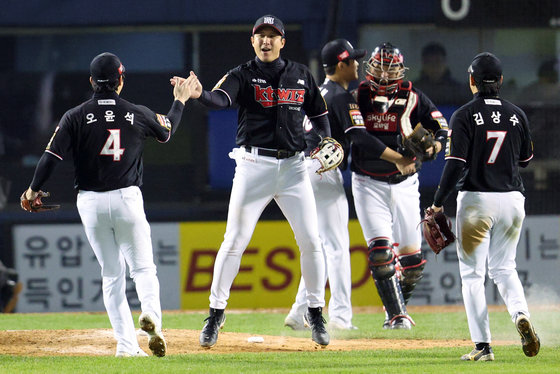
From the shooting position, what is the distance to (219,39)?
45.4ft

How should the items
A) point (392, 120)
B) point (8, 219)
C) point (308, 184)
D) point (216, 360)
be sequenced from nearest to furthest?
1. point (216, 360)
2. point (308, 184)
3. point (392, 120)
4. point (8, 219)

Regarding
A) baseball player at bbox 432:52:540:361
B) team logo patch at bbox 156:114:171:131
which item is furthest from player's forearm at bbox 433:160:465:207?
team logo patch at bbox 156:114:171:131

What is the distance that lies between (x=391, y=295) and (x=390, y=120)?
1.38 metres

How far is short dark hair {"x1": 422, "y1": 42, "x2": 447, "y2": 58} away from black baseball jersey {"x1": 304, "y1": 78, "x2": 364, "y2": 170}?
5.18 m

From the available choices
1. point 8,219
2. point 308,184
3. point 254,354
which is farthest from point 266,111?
point 8,219

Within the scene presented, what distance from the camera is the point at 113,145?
22.1 feet

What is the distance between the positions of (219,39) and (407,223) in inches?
227

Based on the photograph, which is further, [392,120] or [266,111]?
[392,120]

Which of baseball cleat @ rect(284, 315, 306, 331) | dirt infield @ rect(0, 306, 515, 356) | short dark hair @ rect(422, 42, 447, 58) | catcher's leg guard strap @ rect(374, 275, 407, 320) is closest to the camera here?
dirt infield @ rect(0, 306, 515, 356)

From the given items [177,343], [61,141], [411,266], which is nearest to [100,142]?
[61,141]

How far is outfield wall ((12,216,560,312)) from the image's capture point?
1281 centimetres

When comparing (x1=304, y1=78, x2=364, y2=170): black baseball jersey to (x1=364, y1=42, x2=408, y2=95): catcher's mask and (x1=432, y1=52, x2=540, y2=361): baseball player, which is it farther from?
(x1=432, y1=52, x2=540, y2=361): baseball player

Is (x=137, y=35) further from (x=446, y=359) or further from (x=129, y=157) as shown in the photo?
(x=446, y=359)

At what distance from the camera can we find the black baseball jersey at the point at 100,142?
22.0 ft
